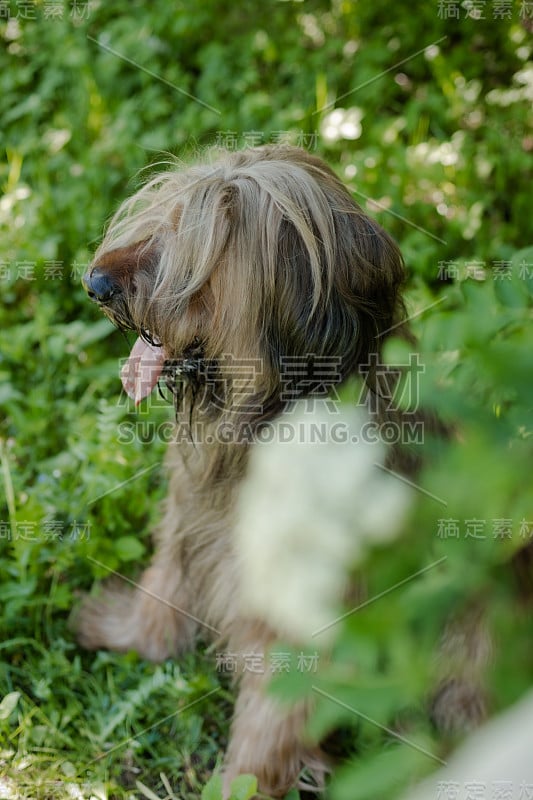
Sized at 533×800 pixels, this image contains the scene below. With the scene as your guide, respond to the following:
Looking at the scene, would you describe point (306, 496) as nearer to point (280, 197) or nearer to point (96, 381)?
point (280, 197)

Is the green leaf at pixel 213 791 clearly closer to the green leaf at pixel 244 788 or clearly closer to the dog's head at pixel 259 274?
the green leaf at pixel 244 788

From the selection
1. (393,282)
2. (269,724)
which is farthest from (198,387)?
(269,724)

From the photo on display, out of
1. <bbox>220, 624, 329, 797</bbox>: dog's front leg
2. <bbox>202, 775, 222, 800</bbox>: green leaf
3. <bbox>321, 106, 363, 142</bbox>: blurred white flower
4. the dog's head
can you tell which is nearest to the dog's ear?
the dog's head

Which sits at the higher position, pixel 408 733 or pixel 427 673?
pixel 427 673

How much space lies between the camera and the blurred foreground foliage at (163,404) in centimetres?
74

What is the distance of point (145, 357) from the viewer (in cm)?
208

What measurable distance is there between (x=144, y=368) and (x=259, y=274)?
41 centimetres

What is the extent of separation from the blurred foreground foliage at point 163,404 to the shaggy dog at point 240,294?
279mm

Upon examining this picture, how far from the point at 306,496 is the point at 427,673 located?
20cm

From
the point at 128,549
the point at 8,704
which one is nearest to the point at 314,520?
the point at 8,704

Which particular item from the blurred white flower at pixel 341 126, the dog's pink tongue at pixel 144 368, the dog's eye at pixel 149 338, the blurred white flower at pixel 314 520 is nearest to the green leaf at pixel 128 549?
the dog's pink tongue at pixel 144 368

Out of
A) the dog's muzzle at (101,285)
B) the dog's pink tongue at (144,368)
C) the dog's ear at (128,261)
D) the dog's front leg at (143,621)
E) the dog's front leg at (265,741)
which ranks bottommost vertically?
the dog's front leg at (265,741)

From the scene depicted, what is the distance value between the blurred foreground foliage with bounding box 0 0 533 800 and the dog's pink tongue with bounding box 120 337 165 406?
21.8 inches

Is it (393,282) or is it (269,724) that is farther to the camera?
(269,724)
